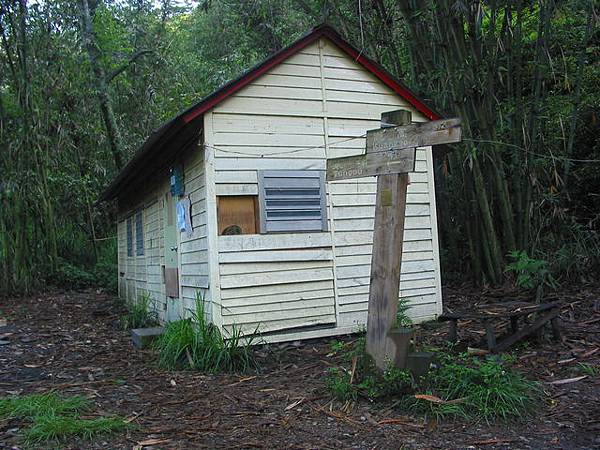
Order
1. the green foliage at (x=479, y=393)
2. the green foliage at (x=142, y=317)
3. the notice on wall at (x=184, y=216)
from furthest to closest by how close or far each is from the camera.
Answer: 1. the green foliage at (x=142, y=317)
2. the notice on wall at (x=184, y=216)
3. the green foliage at (x=479, y=393)

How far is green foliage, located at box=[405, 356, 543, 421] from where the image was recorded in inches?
168

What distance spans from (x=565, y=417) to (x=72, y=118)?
14.9m

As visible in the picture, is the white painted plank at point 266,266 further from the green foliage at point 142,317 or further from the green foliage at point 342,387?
the green foliage at point 142,317

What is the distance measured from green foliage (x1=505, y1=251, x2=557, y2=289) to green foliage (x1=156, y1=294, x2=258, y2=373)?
3.62m

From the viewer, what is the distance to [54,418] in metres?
4.27

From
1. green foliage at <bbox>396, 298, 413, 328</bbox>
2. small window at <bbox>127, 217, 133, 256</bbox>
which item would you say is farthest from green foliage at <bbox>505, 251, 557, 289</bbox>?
small window at <bbox>127, 217, 133, 256</bbox>

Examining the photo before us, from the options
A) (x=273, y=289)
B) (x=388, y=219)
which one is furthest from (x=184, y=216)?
(x=388, y=219)

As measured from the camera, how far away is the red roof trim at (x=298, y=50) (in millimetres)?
6696

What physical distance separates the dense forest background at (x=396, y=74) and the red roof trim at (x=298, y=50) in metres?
0.54

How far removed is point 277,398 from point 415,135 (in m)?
2.63

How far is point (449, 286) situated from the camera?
1005 centimetres

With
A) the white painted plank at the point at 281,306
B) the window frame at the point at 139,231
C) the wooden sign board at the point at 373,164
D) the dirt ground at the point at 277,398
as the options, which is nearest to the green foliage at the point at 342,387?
the dirt ground at the point at 277,398

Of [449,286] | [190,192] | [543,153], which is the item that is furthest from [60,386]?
[543,153]

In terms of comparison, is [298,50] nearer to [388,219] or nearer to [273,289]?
[273,289]
